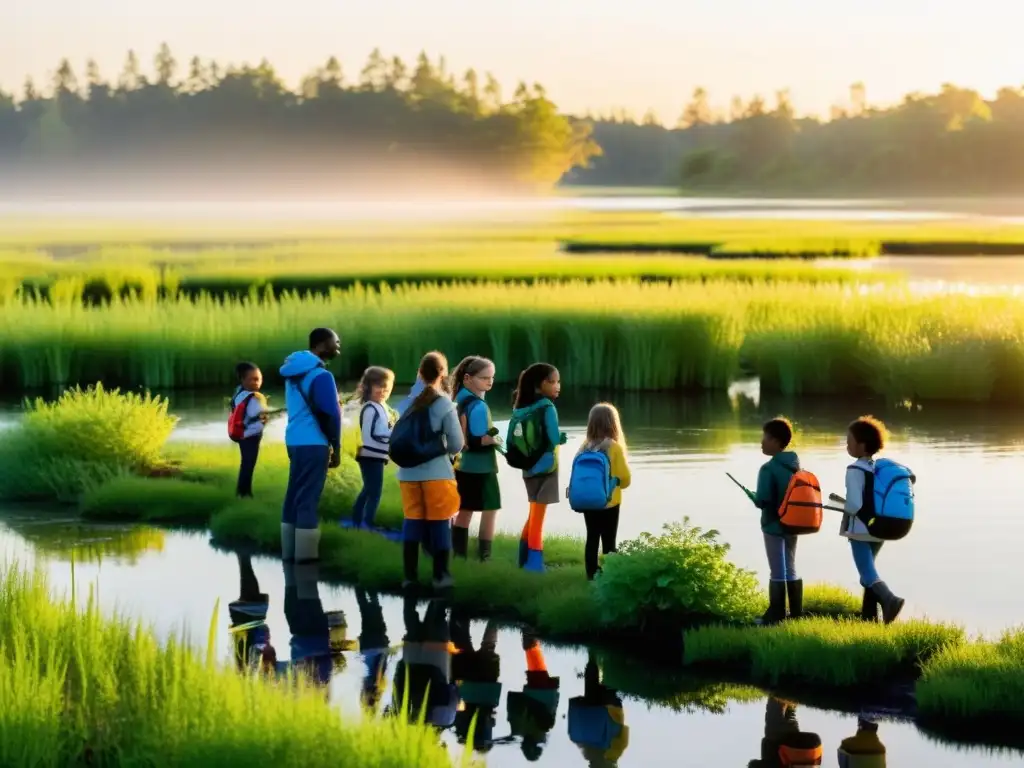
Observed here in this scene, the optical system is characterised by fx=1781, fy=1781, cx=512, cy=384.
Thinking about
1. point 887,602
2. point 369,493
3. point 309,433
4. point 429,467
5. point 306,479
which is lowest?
point 887,602

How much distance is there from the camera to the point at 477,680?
33.7 feet

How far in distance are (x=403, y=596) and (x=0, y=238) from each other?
350 feet

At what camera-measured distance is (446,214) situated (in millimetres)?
146375

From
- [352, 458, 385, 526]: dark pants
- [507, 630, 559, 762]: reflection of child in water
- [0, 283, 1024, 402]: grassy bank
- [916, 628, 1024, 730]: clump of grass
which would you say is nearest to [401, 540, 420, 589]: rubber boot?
[352, 458, 385, 526]: dark pants

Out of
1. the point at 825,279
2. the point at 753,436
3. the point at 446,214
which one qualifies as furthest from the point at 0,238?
the point at 753,436

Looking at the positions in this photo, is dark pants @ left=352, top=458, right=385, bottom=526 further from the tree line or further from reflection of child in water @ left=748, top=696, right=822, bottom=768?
the tree line

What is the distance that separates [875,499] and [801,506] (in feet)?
1.50

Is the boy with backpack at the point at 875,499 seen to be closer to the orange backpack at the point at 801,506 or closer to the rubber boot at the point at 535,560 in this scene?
the orange backpack at the point at 801,506

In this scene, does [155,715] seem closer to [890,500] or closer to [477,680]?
[477,680]

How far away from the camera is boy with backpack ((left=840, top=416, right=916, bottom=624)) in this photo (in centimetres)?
1090

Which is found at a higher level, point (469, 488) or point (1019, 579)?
point (469, 488)

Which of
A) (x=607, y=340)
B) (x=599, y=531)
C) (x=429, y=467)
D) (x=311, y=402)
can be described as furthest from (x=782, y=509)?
(x=607, y=340)

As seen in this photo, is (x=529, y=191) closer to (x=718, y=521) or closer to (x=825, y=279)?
(x=825, y=279)

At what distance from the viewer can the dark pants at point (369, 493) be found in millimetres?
14414
